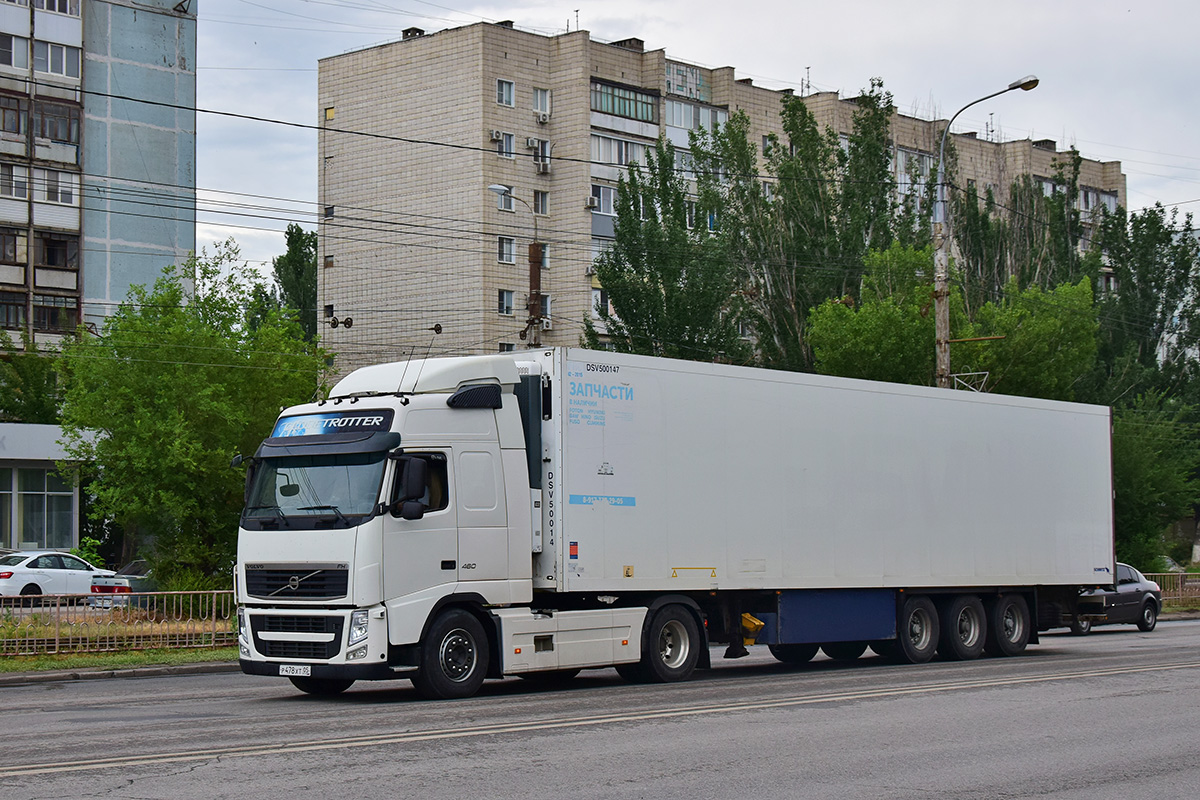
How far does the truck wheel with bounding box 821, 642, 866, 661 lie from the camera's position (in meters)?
20.2

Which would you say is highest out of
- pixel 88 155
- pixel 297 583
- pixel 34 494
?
pixel 88 155

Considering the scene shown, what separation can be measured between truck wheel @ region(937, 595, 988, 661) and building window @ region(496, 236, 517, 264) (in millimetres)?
41035

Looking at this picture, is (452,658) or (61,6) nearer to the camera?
(452,658)

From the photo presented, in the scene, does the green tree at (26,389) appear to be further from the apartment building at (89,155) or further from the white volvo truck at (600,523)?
the white volvo truck at (600,523)

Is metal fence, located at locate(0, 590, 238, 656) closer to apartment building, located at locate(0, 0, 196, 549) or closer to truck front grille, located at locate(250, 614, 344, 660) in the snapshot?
truck front grille, located at locate(250, 614, 344, 660)

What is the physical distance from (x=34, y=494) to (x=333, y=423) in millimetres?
36624

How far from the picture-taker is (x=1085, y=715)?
1298 centimetres

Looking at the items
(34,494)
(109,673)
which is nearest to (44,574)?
(34,494)

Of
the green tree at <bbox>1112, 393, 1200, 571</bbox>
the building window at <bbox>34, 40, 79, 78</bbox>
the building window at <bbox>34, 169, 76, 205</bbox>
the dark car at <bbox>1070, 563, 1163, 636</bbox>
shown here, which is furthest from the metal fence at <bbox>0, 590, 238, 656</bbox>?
the building window at <bbox>34, 40, 79, 78</bbox>

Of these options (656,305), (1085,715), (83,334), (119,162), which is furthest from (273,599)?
(119,162)

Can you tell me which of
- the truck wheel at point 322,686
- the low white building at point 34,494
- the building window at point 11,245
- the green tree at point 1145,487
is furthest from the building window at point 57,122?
the truck wheel at point 322,686

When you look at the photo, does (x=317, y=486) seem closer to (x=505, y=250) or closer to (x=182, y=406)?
(x=182, y=406)

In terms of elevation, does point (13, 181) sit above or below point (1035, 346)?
above

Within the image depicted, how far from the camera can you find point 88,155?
56.6m
